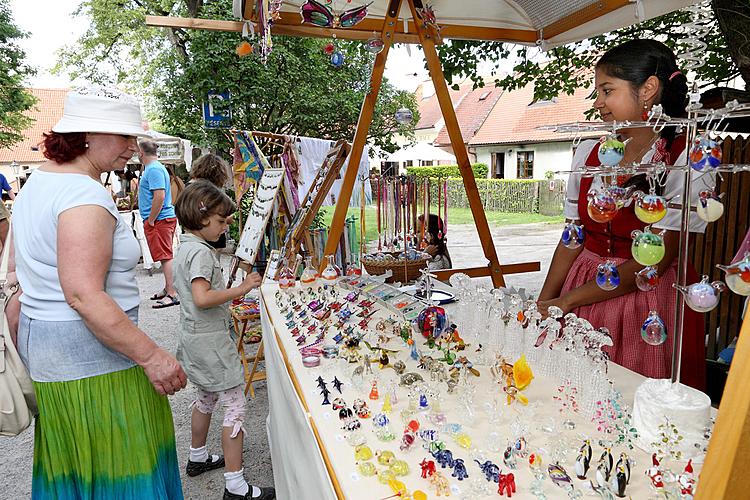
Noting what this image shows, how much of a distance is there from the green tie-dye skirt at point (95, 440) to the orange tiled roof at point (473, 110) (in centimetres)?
2044

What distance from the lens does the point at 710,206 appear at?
87 cm

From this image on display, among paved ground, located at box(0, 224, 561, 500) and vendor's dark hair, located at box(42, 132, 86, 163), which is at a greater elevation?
vendor's dark hair, located at box(42, 132, 86, 163)

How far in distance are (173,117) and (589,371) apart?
30.8 feet

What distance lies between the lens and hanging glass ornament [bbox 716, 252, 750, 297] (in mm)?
711

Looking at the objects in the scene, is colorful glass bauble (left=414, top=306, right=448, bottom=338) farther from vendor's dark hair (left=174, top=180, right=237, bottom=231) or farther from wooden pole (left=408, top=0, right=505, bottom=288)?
vendor's dark hair (left=174, top=180, right=237, bottom=231)

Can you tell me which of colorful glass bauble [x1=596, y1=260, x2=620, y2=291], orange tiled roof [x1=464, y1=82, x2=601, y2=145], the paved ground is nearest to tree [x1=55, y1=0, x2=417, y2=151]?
the paved ground

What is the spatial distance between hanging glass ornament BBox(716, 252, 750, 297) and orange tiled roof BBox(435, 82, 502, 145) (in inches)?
823

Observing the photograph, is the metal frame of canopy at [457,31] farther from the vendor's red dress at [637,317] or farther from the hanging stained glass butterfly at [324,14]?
the vendor's red dress at [637,317]

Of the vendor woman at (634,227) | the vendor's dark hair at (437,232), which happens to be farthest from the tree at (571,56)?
the vendor woman at (634,227)

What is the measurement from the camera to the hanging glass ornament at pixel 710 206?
0.86 m

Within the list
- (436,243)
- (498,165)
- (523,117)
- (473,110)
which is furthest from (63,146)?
(473,110)

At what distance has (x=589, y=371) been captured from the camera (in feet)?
3.90

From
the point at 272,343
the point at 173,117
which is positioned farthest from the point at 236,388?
the point at 173,117

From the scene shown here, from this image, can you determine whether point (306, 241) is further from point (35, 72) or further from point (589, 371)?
point (35, 72)
